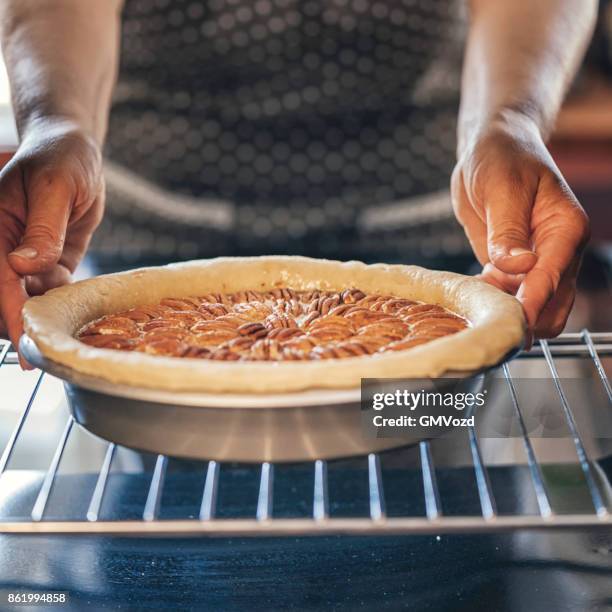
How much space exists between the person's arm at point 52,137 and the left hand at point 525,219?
700mm

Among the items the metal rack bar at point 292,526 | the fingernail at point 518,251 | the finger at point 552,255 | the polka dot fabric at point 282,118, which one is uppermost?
the fingernail at point 518,251

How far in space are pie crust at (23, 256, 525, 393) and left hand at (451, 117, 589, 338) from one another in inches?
2.9

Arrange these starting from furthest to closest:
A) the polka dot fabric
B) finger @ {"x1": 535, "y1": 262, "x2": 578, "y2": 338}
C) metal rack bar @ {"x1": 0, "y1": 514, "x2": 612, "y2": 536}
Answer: the polka dot fabric → finger @ {"x1": 535, "y1": 262, "x2": 578, "y2": 338} → metal rack bar @ {"x1": 0, "y1": 514, "x2": 612, "y2": 536}

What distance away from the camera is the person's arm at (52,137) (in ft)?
4.46

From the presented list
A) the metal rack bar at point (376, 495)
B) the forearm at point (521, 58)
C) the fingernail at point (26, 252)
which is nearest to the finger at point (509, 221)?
the forearm at point (521, 58)

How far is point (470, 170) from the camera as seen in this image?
159 cm

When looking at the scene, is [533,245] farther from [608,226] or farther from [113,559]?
[608,226]

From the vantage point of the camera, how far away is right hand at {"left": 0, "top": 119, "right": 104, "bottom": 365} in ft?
4.39

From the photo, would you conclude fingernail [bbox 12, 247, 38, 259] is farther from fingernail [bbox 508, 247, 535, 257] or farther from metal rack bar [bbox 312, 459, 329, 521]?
fingernail [bbox 508, 247, 535, 257]

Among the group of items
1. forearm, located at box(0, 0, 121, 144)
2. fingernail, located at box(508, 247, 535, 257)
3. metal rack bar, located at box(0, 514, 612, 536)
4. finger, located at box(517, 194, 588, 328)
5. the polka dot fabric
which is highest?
forearm, located at box(0, 0, 121, 144)

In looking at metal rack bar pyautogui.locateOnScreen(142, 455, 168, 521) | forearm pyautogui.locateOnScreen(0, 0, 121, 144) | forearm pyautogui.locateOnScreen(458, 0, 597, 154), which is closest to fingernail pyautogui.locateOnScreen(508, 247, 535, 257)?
forearm pyautogui.locateOnScreen(458, 0, 597, 154)

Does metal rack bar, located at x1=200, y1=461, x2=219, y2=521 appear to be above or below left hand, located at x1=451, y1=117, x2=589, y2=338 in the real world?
below
